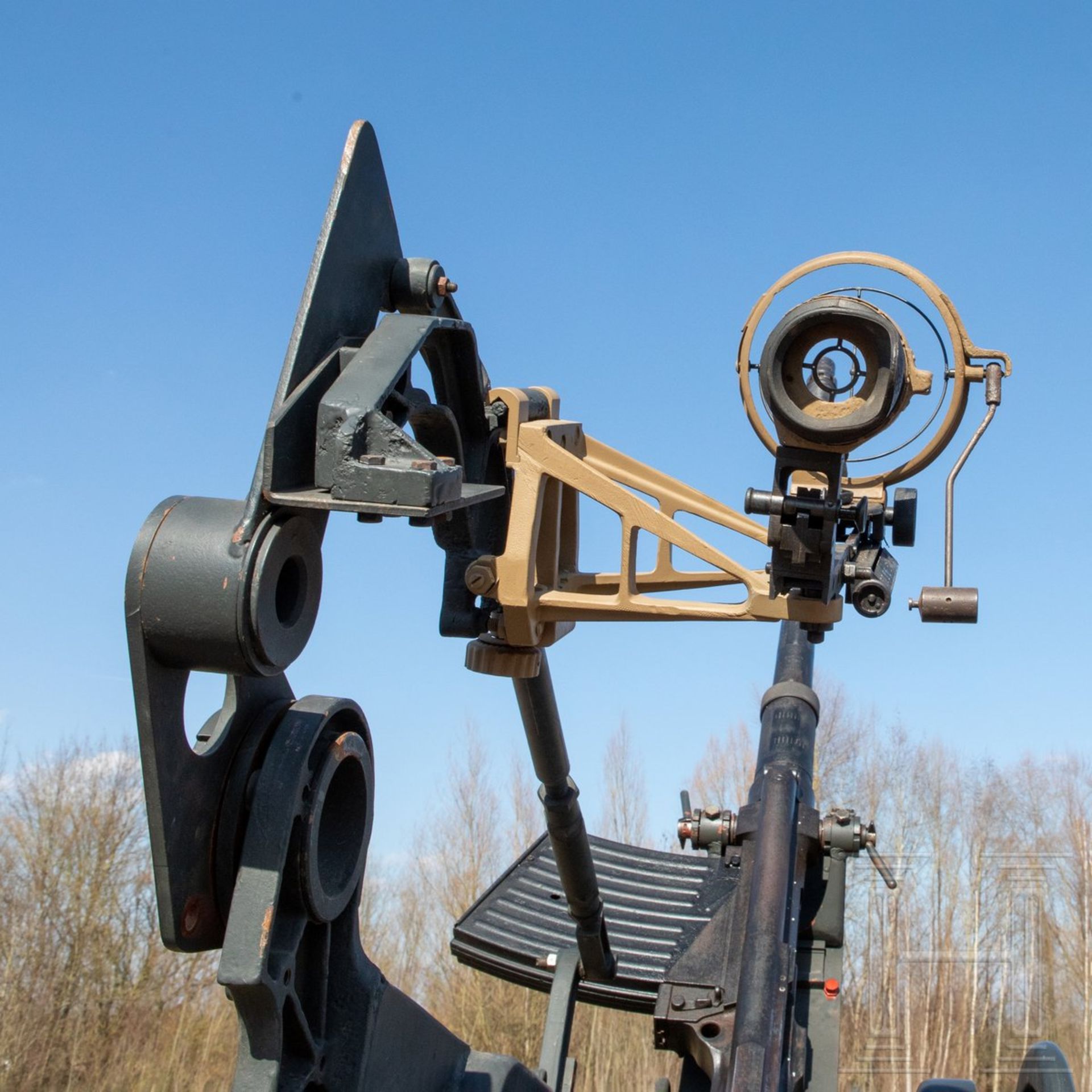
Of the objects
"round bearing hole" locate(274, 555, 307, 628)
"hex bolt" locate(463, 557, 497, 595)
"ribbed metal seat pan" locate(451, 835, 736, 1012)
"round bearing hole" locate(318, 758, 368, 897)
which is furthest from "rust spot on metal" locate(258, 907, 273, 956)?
"ribbed metal seat pan" locate(451, 835, 736, 1012)

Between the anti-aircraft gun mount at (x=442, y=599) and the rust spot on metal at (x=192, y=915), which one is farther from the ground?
the anti-aircraft gun mount at (x=442, y=599)

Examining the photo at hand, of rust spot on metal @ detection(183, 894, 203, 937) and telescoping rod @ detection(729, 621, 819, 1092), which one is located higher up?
telescoping rod @ detection(729, 621, 819, 1092)

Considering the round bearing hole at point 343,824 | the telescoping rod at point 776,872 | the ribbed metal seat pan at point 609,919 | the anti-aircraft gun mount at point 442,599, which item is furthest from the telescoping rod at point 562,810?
the round bearing hole at point 343,824

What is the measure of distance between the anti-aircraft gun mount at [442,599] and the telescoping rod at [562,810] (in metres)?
0.01

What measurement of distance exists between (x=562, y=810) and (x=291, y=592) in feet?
6.07

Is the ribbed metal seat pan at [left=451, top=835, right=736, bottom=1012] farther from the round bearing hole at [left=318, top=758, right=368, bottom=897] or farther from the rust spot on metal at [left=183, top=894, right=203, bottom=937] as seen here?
the rust spot on metal at [left=183, top=894, right=203, bottom=937]

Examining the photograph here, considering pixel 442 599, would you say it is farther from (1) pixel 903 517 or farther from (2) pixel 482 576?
(1) pixel 903 517

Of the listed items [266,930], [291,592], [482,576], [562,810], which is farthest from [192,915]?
[562,810]

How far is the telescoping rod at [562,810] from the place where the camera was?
3838mm

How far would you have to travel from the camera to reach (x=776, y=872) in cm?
476

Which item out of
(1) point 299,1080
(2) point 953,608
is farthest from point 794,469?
(1) point 299,1080

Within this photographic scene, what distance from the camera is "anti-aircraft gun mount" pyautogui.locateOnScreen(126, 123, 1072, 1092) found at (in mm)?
2379

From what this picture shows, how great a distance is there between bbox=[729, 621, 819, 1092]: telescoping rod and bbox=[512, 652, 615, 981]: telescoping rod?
1.82ft

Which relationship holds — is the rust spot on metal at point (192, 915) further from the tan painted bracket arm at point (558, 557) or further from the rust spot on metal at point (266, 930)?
the tan painted bracket arm at point (558, 557)
